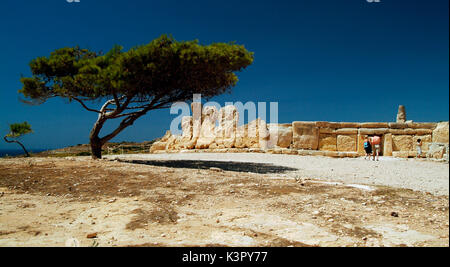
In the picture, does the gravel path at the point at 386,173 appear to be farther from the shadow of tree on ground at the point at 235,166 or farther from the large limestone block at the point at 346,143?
the large limestone block at the point at 346,143

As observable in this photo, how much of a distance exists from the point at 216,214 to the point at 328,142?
15.0 meters

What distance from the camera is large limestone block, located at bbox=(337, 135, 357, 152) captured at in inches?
691

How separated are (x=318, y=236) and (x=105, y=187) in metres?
4.57

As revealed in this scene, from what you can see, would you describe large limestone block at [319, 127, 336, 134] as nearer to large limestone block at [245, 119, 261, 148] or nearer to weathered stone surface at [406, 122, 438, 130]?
large limestone block at [245, 119, 261, 148]

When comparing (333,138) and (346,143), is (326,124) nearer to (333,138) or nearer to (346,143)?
(333,138)

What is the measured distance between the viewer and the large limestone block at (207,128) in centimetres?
2084

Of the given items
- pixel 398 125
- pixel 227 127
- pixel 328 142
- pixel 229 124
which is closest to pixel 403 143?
pixel 398 125

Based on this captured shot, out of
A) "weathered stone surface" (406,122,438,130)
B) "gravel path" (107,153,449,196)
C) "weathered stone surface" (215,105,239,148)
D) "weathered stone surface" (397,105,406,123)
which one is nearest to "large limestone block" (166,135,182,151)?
"weathered stone surface" (215,105,239,148)

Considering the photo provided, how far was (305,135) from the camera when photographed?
1767 centimetres

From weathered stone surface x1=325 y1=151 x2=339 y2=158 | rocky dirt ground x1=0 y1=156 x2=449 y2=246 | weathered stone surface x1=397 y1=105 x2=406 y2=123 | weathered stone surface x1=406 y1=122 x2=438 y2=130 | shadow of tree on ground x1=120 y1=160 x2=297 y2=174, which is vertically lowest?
rocky dirt ground x1=0 y1=156 x2=449 y2=246

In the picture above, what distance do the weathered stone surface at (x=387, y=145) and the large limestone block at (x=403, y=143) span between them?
23cm

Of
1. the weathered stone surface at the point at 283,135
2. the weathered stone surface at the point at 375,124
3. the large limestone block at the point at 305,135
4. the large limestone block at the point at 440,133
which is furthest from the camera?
the weathered stone surface at the point at 283,135

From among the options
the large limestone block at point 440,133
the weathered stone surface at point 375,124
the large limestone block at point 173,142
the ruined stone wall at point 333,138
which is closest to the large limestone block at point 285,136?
the ruined stone wall at point 333,138

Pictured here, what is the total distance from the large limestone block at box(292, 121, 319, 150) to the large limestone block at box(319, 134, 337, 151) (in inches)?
13.3
